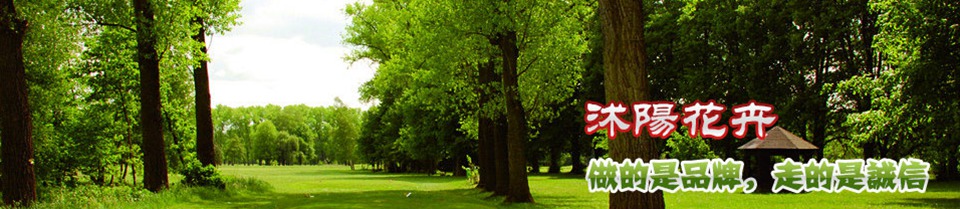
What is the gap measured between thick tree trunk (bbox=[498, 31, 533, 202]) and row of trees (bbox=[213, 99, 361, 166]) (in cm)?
10752

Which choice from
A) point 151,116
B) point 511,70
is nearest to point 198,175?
point 151,116

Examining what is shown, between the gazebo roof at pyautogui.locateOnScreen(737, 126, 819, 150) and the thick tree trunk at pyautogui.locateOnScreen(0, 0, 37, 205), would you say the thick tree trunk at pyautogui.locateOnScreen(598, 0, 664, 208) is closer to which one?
the thick tree trunk at pyautogui.locateOnScreen(0, 0, 37, 205)

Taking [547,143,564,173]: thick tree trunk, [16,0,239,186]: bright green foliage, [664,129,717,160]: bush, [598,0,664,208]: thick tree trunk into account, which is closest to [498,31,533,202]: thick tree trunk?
[16,0,239,186]: bright green foliage

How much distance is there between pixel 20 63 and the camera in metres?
16.1

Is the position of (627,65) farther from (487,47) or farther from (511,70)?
(487,47)

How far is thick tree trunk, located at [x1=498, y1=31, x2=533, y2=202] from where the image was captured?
2188 cm

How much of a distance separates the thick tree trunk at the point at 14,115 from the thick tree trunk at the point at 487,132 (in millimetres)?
12416

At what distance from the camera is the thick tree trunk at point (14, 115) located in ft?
51.9

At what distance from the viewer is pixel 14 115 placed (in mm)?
15984

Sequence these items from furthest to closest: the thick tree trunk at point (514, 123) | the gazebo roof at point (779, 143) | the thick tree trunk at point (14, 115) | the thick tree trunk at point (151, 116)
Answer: the gazebo roof at point (779, 143)
the thick tree trunk at point (514, 123)
the thick tree trunk at point (151, 116)
the thick tree trunk at point (14, 115)

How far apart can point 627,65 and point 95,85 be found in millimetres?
26411

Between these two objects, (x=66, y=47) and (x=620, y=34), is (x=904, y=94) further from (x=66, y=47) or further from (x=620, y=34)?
(x=66, y=47)

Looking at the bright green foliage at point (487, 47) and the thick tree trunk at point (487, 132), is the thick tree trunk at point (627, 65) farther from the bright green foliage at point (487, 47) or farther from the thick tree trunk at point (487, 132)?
the thick tree trunk at point (487, 132)

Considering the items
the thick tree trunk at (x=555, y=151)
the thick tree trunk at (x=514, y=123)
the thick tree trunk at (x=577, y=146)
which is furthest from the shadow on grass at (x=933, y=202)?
the thick tree trunk at (x=555, y=151)
